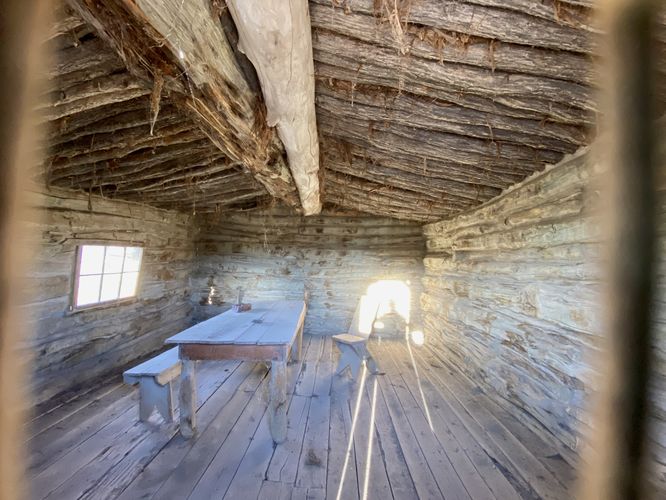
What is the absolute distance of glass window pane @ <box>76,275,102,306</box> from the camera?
12.4 feet

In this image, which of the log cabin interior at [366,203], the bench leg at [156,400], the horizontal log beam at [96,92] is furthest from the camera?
the bench leg at [156,400]

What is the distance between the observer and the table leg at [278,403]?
2.65 meters

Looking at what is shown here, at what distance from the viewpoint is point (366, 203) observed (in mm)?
5398

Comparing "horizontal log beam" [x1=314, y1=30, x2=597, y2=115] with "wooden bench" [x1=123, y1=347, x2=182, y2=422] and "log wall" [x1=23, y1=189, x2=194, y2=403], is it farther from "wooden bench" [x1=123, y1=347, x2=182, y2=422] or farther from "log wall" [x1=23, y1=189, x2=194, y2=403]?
"wooden bench" [x1=123, y1=347, x2=182, y2=422]

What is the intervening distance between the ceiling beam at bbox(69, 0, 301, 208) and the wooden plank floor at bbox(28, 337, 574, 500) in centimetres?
257

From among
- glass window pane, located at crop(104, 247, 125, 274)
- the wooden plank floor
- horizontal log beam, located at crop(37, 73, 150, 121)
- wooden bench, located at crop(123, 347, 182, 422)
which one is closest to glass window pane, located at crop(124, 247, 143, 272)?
glass window pane, located at crop(104, 247, 125, 274)

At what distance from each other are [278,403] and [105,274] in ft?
10.6

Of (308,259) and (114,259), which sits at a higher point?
(308,259)

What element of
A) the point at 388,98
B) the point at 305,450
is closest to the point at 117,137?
the point at 388,98

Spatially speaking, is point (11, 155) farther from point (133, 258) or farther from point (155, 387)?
point (133, 258)

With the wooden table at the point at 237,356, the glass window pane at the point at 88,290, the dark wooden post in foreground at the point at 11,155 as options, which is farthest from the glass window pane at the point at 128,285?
the dark wooden post in foreground at the point at 11,155

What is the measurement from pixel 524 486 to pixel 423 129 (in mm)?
2824

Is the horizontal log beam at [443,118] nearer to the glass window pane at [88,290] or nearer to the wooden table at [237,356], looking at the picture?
the wooden table at [237,356]

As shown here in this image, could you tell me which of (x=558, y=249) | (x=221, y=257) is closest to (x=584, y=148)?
(x=558, y=249)
